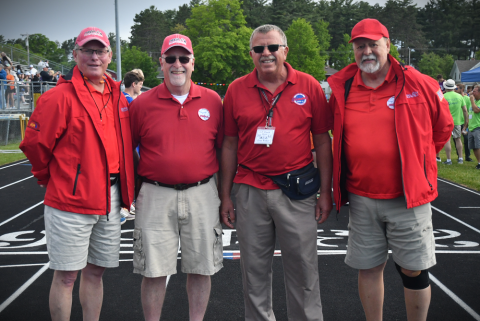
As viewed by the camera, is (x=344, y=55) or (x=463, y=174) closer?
(x=463, y=174)

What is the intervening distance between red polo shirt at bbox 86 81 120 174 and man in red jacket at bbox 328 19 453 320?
5.08 ft

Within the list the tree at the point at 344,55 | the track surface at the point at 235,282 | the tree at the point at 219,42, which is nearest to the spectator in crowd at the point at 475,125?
the track surface at the point at 235,282

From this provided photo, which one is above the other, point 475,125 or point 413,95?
point 413,95

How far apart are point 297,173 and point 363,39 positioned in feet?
3.35

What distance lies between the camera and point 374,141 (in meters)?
2.98

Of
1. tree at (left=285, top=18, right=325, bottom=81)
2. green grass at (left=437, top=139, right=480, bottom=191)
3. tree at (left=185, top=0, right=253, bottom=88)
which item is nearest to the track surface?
green grass at (left=437, top=139, right=480, bottom=191)

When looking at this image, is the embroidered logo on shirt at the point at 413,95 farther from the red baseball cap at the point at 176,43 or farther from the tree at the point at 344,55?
the tree at the point at 344,55

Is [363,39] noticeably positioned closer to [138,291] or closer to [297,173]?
[297,173]

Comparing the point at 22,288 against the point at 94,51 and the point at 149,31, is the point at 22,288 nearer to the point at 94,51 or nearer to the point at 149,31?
the point at 94,51

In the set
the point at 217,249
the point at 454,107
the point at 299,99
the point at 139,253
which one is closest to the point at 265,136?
the point at 299,99

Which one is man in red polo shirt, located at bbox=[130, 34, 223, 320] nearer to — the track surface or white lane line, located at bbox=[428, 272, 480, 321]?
the track surface

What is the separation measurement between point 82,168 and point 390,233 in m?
2.14

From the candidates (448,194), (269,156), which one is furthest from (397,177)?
(448,194)

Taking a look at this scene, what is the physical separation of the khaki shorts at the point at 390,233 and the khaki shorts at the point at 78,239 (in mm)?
1717
